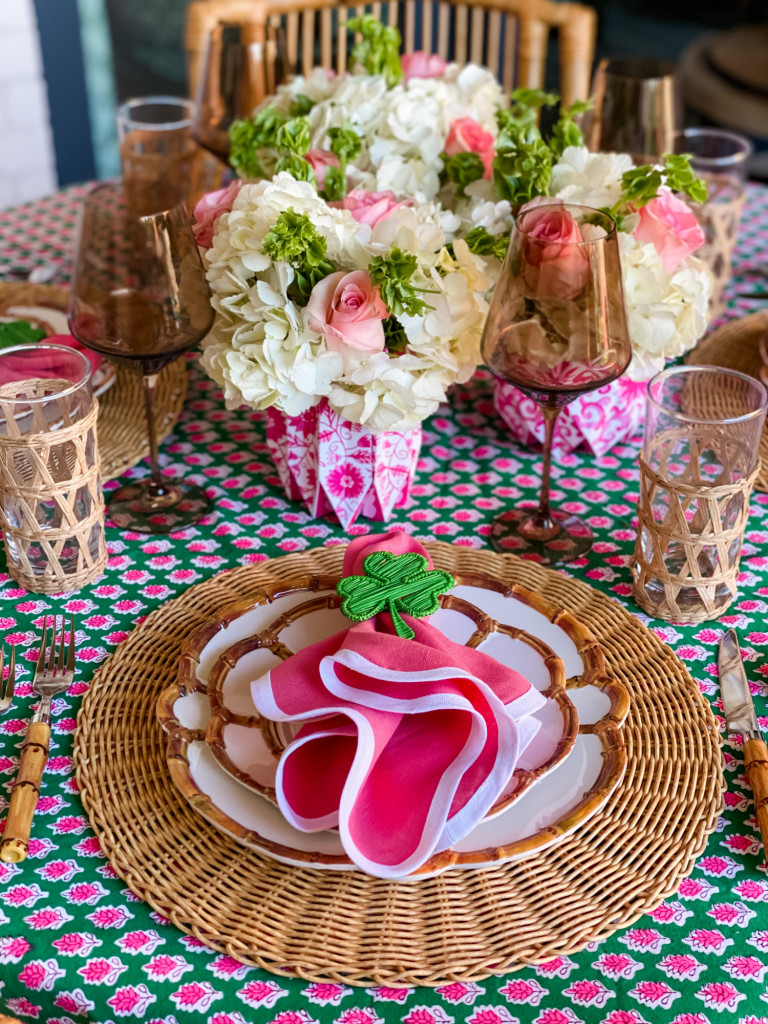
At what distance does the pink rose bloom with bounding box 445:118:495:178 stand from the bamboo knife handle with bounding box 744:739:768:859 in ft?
2.13

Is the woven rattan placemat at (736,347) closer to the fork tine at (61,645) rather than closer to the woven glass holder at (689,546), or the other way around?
the woven glass holder at (689,546)

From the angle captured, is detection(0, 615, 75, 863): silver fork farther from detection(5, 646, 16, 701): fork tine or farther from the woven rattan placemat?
the woven rattan placemat

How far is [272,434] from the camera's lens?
3.35 feet

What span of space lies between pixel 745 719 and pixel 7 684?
1.83 feet

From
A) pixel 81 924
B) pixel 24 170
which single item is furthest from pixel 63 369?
pixel 24 170

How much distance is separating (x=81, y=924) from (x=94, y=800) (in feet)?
0.30

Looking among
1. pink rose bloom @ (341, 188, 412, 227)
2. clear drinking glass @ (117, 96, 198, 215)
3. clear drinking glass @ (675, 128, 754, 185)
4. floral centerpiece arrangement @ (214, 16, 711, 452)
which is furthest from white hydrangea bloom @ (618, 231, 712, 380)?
clear drinking glass @ (117, 96, 198, 215)

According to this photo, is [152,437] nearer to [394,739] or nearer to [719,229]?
[394,739]

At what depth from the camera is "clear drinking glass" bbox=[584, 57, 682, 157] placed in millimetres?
1293

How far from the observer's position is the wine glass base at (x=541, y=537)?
0.95m

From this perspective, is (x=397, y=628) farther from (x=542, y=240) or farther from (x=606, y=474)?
(x=606, y=474)

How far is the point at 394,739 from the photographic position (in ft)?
2.17

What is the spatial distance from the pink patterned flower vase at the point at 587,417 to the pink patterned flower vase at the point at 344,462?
163mm

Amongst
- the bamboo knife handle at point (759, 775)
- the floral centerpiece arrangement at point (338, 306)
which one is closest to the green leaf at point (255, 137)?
the floral centerpiece arrangement at point (338, 306)
